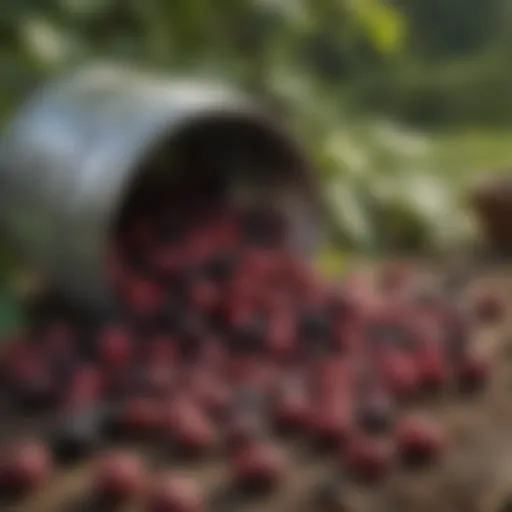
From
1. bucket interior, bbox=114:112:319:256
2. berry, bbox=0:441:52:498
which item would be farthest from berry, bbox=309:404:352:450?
bucket interior, bbox=114:112:319:256

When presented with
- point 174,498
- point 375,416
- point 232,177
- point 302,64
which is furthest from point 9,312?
point 302,64

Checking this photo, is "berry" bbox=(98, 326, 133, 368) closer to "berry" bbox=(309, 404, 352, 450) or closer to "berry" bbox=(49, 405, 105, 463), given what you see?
"berry" bbox=(49, 405, 105, 463)

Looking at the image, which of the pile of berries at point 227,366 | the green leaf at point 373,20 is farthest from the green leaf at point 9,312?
the green leaf at point 373,20

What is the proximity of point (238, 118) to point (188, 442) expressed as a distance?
0.47 metres

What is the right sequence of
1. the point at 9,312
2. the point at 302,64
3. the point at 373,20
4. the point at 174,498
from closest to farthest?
the point at 174,498
the point at 9,312
the point at 373,20
the point at 302,64

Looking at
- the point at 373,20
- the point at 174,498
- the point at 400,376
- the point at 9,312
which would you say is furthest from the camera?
the point at 373,20

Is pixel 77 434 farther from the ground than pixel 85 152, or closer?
closer

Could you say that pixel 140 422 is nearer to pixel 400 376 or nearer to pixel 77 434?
pixel 77 434

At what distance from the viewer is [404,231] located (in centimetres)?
169

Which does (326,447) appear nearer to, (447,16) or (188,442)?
(188,442)

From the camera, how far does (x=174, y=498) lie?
0.94m

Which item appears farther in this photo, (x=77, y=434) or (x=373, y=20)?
(x=373, y=20)

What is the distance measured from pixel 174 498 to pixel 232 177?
69cm

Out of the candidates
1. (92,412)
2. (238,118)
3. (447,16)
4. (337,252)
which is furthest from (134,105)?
(447,16)
